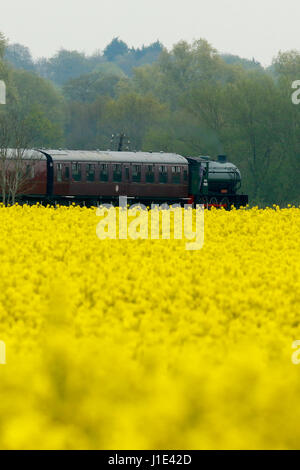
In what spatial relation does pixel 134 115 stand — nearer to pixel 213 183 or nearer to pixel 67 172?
pixel 213 183

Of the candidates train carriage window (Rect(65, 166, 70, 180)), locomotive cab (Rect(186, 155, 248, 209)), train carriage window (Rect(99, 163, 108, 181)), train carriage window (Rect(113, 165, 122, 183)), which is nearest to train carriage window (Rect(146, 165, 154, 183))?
train carriage window (Rect(113, 165, 122, 183))

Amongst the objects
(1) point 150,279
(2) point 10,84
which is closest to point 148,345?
(1) point 150,279

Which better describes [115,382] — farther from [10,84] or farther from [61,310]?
[10,84]

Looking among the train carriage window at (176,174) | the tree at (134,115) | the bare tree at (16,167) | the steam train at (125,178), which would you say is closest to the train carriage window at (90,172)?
the steam train at (125,178)

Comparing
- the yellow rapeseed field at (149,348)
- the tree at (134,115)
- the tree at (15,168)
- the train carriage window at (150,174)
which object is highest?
the tree at (134,115)

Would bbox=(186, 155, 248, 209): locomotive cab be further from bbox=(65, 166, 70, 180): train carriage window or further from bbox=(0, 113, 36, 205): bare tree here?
bbox=(0, 113, 36, 205): bare tree

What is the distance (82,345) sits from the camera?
675cm

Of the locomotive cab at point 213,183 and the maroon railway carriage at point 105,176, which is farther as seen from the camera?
the locomotive cab at point 213,183

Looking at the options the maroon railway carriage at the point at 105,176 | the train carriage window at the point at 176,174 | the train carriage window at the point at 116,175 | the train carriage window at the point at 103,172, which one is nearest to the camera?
the maroon railway carriage at the point at 105,176

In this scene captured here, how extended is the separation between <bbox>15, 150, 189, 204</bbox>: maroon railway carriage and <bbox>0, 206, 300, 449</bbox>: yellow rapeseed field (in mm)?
24929

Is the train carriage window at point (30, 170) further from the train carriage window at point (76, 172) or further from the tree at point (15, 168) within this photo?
the train carriage window at point (76, 172)

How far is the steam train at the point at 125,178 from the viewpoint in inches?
1574

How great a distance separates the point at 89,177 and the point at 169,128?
3686cm

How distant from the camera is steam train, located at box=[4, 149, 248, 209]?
40.0 meters
